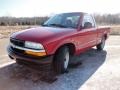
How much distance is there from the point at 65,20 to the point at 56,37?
148 centimetres

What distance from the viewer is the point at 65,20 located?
631 cm

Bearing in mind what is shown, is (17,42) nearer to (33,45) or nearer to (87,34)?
(33,45)

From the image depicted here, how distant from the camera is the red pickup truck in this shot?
4.72 meters

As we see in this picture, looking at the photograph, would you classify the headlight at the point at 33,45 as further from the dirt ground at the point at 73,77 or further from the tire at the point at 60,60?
the dirt ground at the point at 73,77

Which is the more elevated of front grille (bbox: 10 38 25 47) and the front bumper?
front grille (bbox: 10 38 25 47)

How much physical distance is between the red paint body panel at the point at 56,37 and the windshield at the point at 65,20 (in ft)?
1.03

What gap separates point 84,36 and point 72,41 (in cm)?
81

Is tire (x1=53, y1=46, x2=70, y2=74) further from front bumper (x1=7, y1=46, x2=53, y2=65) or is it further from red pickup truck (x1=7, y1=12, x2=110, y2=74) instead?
front bumper (x1=7, y1=46, x2=53, y2=65)

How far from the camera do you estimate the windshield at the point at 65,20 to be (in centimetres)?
608

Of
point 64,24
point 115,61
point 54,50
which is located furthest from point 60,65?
point 115,61

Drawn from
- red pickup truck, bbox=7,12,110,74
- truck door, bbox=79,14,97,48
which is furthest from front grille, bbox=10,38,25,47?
truck door, bbox=79,14,97,48

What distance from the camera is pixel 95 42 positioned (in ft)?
24.1

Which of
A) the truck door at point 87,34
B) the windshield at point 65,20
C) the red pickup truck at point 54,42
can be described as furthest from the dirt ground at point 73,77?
the windshield at point 65,20

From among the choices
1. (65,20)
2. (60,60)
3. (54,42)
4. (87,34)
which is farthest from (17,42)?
(87,34)
